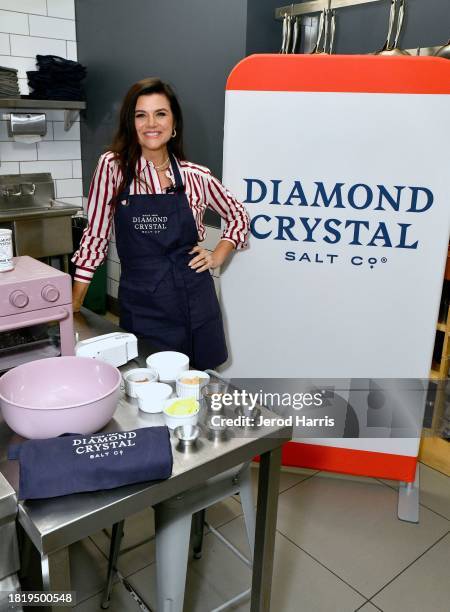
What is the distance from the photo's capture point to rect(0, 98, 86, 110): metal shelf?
3.79 meters

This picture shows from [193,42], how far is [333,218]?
1.68 meters

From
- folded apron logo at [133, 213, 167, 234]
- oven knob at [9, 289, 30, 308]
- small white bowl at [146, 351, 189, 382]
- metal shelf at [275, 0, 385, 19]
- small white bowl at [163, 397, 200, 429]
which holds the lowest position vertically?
small white bowl at [163, 397, 200, 429]

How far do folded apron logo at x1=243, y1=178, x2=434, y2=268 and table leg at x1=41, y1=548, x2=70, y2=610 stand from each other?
158 cm

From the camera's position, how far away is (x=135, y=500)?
1.09 m

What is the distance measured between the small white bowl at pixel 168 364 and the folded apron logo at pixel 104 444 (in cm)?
32

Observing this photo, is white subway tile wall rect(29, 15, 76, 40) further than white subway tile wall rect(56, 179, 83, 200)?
No

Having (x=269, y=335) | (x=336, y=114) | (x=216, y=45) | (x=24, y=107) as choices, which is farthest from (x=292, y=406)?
(x=24, y=107)

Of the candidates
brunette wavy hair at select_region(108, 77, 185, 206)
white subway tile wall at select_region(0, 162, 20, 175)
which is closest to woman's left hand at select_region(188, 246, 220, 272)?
brunette wavy hair at select_region(108, 77, 185, 206)

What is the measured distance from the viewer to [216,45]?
122 inches

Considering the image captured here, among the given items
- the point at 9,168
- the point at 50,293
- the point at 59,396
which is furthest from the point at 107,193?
the point at 9,168

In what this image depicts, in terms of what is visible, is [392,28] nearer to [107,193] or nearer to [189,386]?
[107,193]

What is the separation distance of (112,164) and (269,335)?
1001 millimetres

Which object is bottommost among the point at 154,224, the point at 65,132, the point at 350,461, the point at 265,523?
the point at 350,461

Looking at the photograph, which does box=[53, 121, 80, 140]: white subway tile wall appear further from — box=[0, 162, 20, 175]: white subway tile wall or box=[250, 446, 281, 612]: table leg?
box=[250, 446, 281, 612]: table leg
